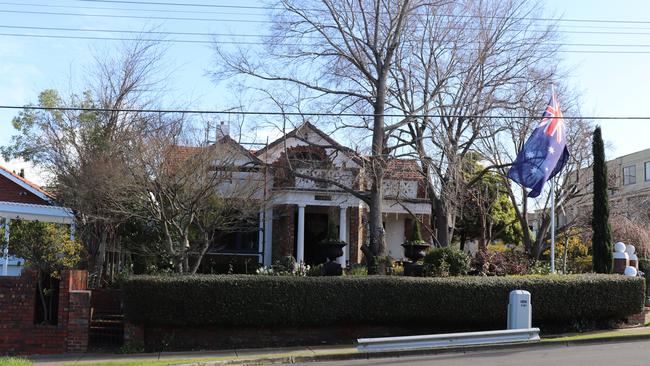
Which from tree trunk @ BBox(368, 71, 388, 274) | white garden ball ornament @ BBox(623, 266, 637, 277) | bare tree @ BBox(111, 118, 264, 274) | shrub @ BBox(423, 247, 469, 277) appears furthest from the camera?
tree trunk @ BBox(368, 71, 388, 274)

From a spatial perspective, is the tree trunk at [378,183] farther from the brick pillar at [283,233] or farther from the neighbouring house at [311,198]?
the brick pillar at [283,233]

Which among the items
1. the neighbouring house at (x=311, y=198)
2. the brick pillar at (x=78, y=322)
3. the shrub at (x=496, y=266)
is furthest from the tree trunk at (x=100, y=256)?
the shrub at (x=496, y=266)

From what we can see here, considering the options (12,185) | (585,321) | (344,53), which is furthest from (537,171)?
(12,185)

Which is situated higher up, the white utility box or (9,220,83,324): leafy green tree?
(9,220,83,324): leafy green tree

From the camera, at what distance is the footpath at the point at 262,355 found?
13164 millimetres

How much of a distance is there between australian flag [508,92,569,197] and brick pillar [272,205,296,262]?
1150 centimetres

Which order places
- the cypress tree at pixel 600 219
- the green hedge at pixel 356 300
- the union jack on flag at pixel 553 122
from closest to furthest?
1. the green hedge at pixel 356 300
2. the union jack on flag at pixel 553 122
3. the cypress tree at pixel 600 219

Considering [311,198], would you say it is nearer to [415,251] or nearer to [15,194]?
[415,251]

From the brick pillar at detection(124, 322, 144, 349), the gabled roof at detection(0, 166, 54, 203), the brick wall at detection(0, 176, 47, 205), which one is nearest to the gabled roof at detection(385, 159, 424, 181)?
the brick pillar at detection(124, 322, 144, 349)

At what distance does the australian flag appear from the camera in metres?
19.4

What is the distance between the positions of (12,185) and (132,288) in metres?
14.4

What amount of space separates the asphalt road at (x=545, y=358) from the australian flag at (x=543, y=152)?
638 cm

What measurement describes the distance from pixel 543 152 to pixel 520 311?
6263 millimetres

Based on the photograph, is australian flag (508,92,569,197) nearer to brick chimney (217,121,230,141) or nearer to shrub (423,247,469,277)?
shrub (423,247,469,277)
